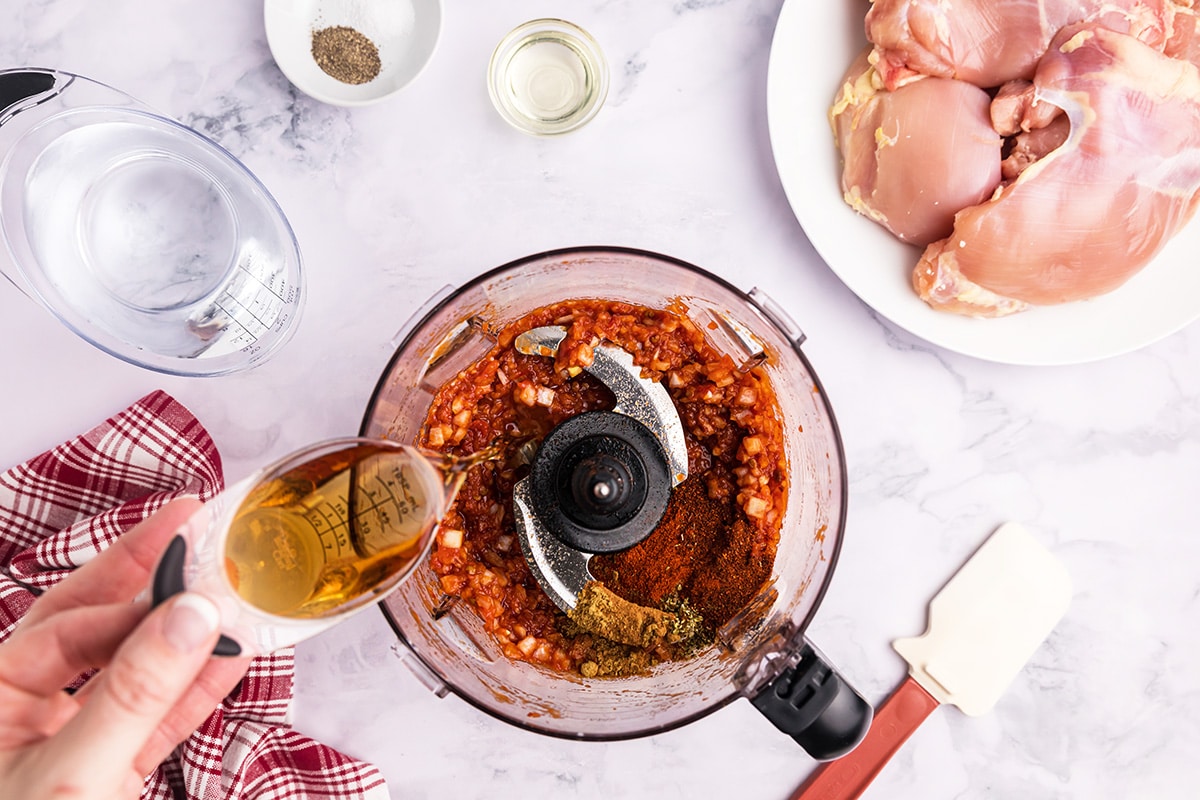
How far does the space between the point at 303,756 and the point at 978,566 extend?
5.15 ft

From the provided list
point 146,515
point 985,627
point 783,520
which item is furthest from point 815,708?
point 146,515

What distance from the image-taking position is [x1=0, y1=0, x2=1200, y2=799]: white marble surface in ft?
6.21

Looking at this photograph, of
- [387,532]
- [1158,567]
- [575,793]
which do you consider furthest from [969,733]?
[387,532]

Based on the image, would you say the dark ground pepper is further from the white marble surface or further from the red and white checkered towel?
the red and white checkered towel

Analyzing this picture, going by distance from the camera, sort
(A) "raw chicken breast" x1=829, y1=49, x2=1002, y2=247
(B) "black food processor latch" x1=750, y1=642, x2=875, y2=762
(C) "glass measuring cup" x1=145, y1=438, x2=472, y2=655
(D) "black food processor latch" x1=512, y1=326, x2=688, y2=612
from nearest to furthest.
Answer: (C) "glass measuring cup" x1=145, y1=438, x2=472, y2=655 < (B) "black food processor latch" x1=750, y1=642, x2=875, y2=762 < (D) "black food processor latch" x1=512, y1=326, x2=688, y2=612 < (A) "raw chicken breast" x1=829, y1=49, x2=1002, y2=247

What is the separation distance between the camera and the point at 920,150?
1.72 metres

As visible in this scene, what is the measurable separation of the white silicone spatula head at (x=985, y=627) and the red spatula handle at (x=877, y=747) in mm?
41

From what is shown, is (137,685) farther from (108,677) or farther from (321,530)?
(321,530)

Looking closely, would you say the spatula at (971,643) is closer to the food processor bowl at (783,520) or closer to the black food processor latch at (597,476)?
the food processor bowl at (783,520)

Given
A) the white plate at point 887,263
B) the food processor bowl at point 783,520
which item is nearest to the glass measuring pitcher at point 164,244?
the food processor bowl at point 783,520

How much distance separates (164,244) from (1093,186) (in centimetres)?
196

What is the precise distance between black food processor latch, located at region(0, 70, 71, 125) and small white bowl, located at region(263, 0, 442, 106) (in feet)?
1.45

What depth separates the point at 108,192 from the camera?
6.09ft

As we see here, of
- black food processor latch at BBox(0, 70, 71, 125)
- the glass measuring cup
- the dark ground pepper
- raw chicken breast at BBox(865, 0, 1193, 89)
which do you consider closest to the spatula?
raw chicken breast at BBox(865, 0, 1193, 89)
